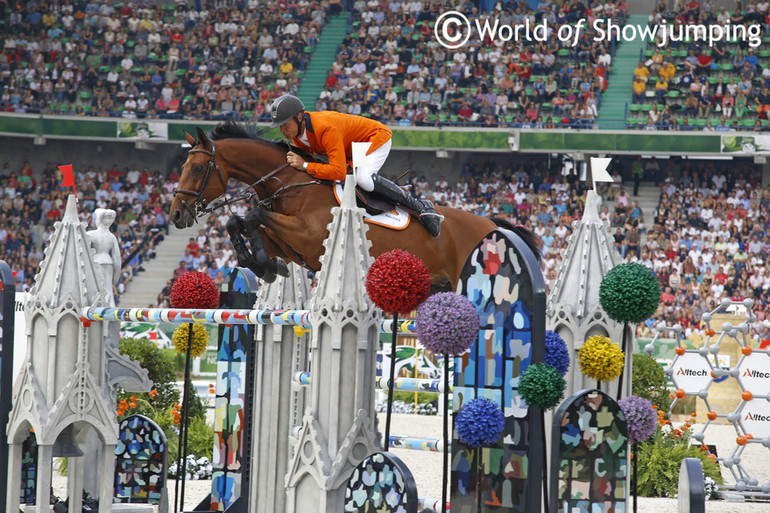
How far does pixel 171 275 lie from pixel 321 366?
1944 cm

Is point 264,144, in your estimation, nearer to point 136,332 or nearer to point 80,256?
point 80,256

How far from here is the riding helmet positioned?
6.13 meters

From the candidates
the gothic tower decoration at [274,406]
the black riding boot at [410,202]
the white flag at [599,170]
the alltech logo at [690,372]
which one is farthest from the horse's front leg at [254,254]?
the alltech logo at [690,372]

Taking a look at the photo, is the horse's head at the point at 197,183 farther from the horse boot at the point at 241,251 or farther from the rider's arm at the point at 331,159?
the rider's arm at the point at 331,159

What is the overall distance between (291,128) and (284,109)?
227 millimetres

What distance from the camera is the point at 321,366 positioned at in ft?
14.6

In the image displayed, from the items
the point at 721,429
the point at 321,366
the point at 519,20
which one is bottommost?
the point at 721,429

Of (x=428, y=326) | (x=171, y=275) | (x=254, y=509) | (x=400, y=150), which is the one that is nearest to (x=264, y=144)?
(x=254, y=509)

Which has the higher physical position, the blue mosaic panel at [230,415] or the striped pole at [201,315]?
the striped pole at [201,315]

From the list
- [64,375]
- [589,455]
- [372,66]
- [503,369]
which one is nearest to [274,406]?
[64,375]

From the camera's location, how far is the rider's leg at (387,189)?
639cm

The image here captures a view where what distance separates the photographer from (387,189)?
21.4 feet

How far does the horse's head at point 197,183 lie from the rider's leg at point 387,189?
3.10 feet

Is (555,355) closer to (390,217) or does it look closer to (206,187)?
(390,217)
